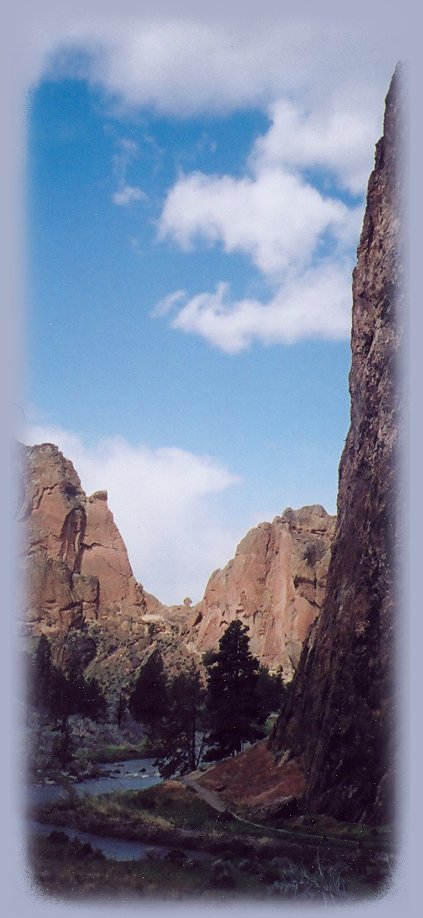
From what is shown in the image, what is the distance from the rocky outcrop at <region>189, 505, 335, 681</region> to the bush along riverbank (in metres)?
94.3

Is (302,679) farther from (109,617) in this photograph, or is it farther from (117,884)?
(109,617)

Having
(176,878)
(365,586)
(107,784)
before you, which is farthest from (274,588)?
(176,878)

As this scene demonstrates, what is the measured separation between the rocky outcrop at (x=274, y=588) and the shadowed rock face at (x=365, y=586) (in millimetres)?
86344

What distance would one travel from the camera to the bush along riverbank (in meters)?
18.0

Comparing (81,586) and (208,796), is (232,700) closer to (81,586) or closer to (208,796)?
(208,796)

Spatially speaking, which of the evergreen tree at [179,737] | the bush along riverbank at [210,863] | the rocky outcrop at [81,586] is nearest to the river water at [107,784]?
the evergreen tree at [179,737]

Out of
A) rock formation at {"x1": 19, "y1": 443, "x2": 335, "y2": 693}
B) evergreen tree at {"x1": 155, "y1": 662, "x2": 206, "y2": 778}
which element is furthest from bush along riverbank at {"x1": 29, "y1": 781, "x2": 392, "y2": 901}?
rock formation at {"x1": 19, "y1": 443, "x2": 335, "y2": 693}

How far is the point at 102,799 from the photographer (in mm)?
34125

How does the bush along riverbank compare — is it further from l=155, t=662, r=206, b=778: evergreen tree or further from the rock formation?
the rock formation

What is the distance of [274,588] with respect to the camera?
140m

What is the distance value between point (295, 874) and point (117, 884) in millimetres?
5118

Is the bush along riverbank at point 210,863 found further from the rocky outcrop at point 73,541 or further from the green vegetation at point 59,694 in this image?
the rocky outcrop at point 73,541

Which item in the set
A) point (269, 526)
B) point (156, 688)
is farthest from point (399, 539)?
point (269, 526)

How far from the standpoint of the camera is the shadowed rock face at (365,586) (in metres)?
28.2
